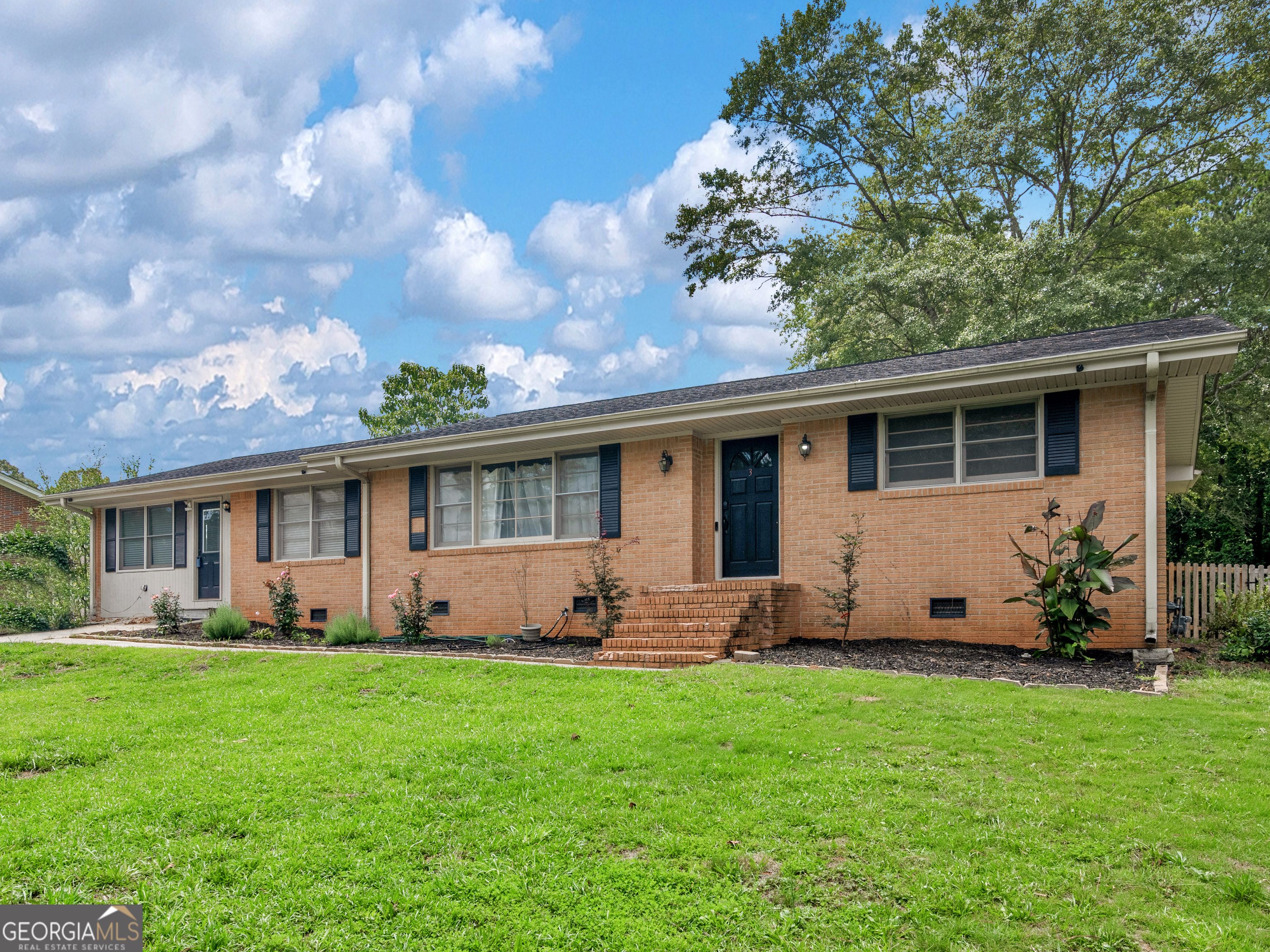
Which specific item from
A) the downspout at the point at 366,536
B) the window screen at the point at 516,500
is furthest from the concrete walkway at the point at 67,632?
the window screen at the point at 516,500

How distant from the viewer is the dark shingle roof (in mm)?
9023

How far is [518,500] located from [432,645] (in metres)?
2.72

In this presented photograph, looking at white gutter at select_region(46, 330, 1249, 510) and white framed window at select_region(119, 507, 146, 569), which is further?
white framed window at select_region(119, 507, 146, 569)

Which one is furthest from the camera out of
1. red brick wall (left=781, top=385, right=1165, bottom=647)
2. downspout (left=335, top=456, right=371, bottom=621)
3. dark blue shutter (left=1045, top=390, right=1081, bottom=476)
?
downspout (left=335, top=456, right=371, bottom=621)

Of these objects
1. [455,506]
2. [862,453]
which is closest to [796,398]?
[862,453]

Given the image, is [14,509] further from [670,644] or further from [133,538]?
[670,644]

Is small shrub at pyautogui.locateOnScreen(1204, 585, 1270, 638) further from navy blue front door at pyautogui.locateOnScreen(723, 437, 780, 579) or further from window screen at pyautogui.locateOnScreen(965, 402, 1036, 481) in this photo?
navy blue front door at pyautogui.locateOnScreen(723, 437, 780, 579)

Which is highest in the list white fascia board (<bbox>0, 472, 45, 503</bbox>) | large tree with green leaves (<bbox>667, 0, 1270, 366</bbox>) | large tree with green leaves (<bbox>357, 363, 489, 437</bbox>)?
large tree with green leaves (<bbox>667, 0, 1270, 366</bbox>)

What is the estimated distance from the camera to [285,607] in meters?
13.9

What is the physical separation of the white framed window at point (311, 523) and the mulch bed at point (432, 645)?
176 centimetres

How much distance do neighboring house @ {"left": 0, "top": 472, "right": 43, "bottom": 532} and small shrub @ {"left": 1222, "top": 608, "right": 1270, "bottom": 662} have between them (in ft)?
92.2

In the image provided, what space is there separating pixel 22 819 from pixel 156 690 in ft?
13.6

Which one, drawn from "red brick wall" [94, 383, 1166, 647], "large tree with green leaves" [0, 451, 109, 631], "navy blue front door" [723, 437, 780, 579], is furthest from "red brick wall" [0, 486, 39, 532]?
"navy blue front door" [723, 437, 780, 579]

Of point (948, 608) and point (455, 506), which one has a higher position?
point (455, 506)
